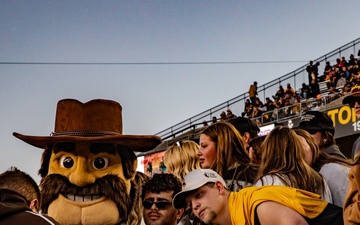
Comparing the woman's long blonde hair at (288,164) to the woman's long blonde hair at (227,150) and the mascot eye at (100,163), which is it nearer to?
the woman's long blonde hair at (227,150)

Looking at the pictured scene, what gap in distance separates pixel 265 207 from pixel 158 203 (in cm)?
136

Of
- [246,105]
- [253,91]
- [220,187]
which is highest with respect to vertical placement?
[253,91]

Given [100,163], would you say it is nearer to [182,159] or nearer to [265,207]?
[182,159]

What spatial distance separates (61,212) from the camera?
3.59m

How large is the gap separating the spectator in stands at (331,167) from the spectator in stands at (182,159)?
1230 mm

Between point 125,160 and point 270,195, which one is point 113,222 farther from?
point 270,195

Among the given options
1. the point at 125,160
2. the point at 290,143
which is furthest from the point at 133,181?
the point at 290,143

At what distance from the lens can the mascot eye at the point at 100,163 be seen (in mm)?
3779

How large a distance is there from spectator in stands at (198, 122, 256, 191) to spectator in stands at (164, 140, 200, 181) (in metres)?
0.68

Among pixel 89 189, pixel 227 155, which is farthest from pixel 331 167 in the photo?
pixel 89 189

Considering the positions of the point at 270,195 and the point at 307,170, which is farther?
the point at 307,170

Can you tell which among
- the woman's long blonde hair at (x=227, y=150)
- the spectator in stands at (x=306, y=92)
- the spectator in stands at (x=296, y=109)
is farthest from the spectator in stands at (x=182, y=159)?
the spectator in stands at (x=306, y=92)

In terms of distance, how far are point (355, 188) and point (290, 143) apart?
4.35 feet

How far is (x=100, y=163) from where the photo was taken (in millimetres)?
3787
